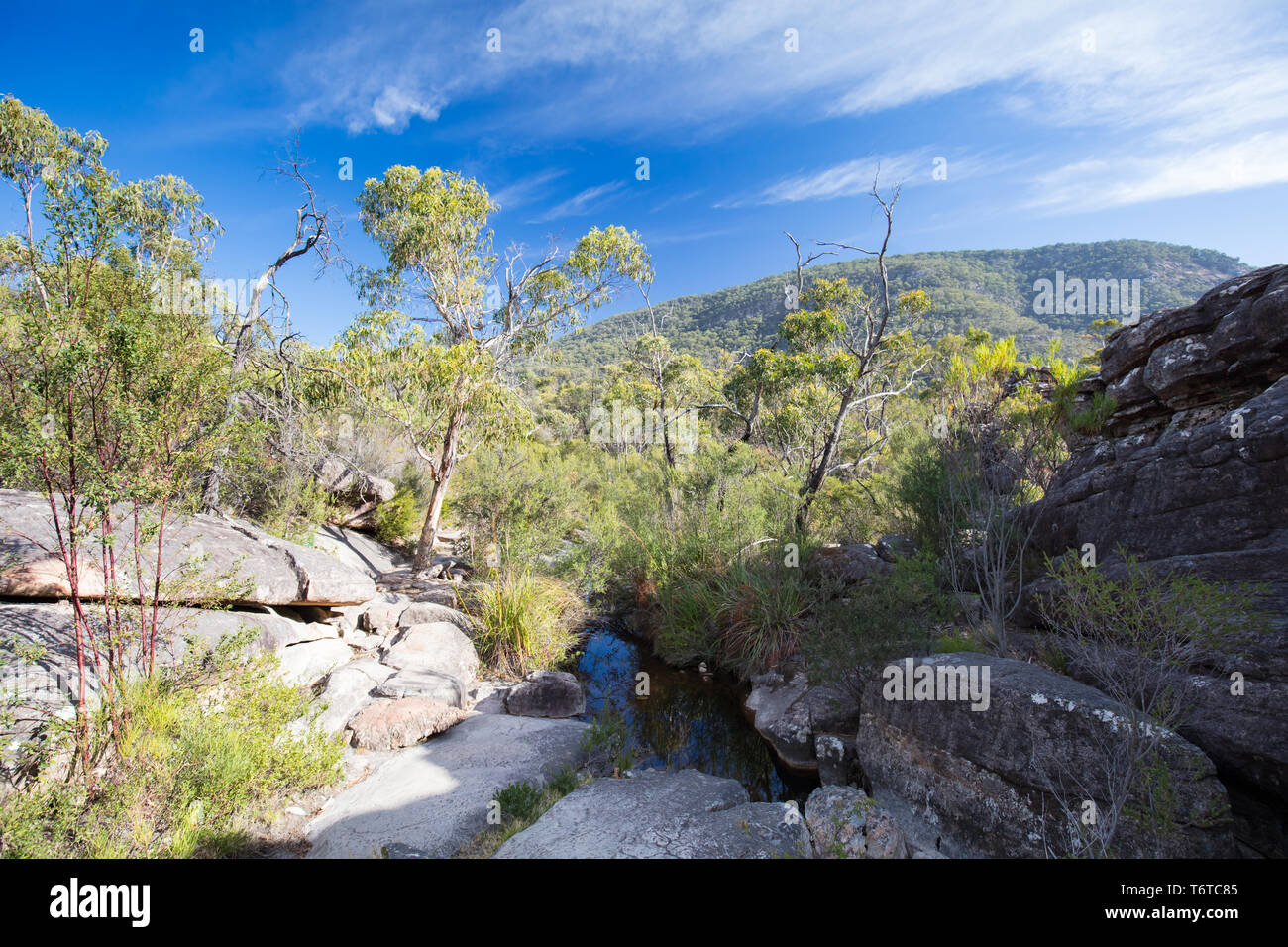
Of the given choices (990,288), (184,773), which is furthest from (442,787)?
(990,288)

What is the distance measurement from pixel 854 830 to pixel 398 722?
4.48 metres

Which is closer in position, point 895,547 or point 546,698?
point 546,698

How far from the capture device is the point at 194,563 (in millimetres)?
4141

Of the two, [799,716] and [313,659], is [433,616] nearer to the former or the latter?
[313,659]

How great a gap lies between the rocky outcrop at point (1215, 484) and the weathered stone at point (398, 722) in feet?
20.6

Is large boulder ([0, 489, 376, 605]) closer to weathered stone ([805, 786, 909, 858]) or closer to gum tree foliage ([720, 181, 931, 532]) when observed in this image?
weathered stone ([805, 786, 909, 858])

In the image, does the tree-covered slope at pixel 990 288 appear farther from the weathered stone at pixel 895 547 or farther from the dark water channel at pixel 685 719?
the dark water channel at pixel 685 719

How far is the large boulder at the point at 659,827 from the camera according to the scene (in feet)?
10.4

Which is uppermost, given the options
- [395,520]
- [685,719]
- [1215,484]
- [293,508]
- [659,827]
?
[1215,484]

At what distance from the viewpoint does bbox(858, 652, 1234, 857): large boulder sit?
271cm
